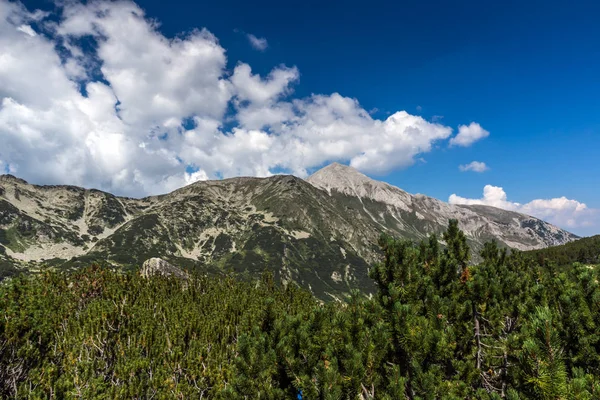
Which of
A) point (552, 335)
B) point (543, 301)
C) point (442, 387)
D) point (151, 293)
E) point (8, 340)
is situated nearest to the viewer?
point (552, 335)

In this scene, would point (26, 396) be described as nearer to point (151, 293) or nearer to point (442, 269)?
point (442, 269)

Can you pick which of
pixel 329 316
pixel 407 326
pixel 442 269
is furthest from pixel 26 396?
pixel 442 269

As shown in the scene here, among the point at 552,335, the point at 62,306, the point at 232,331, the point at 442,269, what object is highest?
the point at 442,269

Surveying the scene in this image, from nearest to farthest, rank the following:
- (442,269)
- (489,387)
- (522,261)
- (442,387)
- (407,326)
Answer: (442,387) < (407,326) < (489,387) < (442,269) < (522,261)

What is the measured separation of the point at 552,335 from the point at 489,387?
6974 mm

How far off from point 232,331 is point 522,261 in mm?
36644

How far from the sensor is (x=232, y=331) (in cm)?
4347

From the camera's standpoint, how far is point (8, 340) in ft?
63.0

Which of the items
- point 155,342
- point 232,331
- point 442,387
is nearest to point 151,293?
point 232,331

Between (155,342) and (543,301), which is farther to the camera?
(155,342)

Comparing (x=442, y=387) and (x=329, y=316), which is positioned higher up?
(x=329, y=316)

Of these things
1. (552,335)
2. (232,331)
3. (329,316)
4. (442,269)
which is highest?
(442,269)

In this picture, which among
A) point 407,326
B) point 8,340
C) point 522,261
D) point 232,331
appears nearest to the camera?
point 407,326

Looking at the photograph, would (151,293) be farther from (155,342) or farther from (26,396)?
(26,396)
